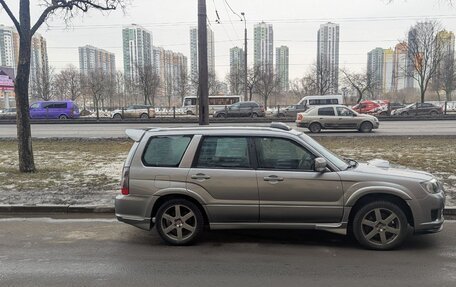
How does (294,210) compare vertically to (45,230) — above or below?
above

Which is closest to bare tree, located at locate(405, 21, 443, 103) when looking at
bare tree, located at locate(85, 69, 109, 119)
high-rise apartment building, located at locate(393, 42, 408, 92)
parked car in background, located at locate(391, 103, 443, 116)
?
high-rise apartment building, located at locate(393, 42, 408, 92)

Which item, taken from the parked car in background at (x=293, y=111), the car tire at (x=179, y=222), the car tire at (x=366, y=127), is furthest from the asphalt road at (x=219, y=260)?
the parked car in background at (x=293, y=111)

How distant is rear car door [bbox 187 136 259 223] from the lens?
5055mm

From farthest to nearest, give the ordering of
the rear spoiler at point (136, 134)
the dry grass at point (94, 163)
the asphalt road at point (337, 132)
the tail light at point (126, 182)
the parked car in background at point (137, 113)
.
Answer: the parked car in background at point (137, 113) → the asphalt road at point (337, 132) → the dry grass at point (94, 163) → the rear spoiler at point (136, 134) → the tail light at point (126, 182)

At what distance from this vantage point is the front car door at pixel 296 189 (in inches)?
195

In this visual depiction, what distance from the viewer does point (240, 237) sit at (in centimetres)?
559

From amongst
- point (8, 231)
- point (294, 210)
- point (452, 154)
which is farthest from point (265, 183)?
point (452, 154)

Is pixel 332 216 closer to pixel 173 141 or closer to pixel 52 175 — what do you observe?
pixel 173 141

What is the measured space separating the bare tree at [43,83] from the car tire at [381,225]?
61320 mm

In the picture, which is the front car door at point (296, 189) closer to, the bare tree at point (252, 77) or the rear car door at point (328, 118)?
the rear car door at point (328, 118)

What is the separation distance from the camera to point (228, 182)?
5.07 meters

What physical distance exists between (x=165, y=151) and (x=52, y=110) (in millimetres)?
36568

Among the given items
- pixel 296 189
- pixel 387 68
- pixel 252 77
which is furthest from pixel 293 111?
pixel 387 68

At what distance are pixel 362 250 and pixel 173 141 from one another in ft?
9.07
